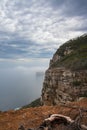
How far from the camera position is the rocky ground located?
1392 centimetres

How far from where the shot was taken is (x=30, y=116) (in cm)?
1530

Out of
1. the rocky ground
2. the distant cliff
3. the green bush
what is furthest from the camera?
the green bush

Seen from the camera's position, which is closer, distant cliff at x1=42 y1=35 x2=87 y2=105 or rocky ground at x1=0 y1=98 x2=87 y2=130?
rocky ground at x1=0 y1=98 x2=87 y2=130

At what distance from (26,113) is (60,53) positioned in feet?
303

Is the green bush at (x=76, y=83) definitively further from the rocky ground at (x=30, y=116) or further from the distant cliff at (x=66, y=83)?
the rocky ground at (x=30, y=116)

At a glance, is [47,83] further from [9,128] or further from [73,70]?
[9,128]

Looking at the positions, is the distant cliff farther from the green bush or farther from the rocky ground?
the rocky ground

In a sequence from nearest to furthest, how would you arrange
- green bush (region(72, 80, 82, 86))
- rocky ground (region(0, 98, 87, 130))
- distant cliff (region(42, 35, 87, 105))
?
rocky ground (region(0, 98, 87, 130)) < distant cliff (region(42, 35, 87, 105)) < green bush (region(72, 80, 82, 86))

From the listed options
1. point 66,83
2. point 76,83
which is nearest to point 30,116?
point 76,83

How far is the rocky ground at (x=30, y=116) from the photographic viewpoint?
548 inches

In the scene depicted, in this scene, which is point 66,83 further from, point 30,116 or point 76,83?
point 30,116

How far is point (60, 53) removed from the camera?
108 metres

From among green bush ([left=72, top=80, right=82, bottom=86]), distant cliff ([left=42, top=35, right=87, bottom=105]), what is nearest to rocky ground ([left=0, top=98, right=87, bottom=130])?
distant cliff ([left=42, top=35, right=87, bottom=105])

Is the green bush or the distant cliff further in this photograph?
the green bush
